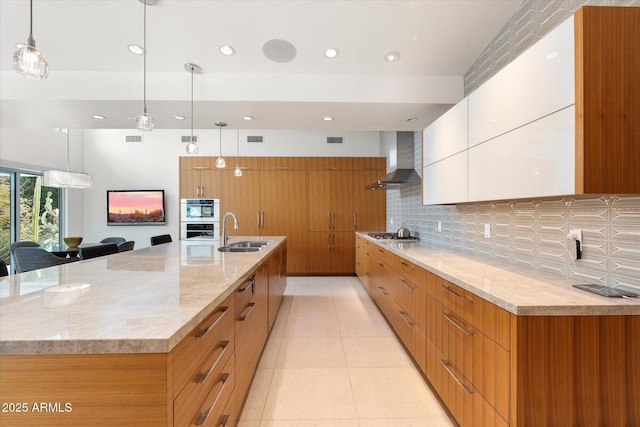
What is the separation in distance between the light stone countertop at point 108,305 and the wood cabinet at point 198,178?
3764 millimetres

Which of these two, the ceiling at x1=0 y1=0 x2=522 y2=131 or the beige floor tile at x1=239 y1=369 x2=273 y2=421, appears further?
the ceiling at x1=0 y1=0 x2=522 y2=131

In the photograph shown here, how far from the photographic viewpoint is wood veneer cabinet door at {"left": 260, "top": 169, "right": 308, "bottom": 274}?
17.7 feet

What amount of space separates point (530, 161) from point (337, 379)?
1.93 m

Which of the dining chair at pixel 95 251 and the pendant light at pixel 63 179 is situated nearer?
the dining chair at pixel 95 251

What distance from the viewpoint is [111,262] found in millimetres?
1895

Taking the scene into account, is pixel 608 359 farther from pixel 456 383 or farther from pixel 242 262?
pixel 242 262

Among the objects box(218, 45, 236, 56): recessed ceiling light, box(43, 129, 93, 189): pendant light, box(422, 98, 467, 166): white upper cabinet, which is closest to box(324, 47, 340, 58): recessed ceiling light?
box(218, 45, 236, 56): recessed ceiling light

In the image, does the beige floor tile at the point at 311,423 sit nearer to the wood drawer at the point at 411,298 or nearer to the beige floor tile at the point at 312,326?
the wood drawer at the point at 411,298

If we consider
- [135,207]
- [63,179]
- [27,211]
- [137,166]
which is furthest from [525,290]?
[27,211]

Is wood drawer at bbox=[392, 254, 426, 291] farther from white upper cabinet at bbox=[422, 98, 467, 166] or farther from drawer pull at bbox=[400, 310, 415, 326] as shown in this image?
white upper cabinet at bbox=[422, 98, 467, 166]

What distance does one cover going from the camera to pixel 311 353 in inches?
94.1

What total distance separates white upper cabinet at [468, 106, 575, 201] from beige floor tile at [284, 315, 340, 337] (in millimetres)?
1982

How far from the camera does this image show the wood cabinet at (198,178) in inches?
212

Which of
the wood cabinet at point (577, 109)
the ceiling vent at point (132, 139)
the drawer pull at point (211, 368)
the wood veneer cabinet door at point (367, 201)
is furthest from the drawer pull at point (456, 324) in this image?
the ceiling vent at point (132, 139)
